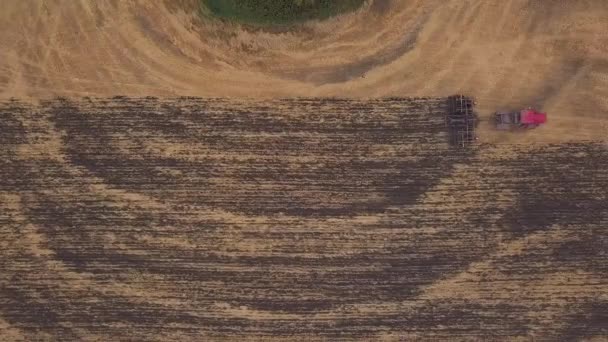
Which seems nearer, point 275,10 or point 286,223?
point 275,10

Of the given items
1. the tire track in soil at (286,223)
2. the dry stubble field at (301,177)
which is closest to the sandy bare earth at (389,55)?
the dry stubble field at (301,177)

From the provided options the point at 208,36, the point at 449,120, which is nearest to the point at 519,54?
the point at 449,120

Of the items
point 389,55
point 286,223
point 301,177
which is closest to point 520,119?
point 389,55

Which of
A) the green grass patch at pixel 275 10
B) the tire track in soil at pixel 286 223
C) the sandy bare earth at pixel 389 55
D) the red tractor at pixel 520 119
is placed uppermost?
the green grass patch at pixel 275 10

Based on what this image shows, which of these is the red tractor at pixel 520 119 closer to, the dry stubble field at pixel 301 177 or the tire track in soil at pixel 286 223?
the dry stubble field at pixel 301 177

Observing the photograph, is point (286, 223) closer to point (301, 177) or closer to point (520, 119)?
point (301, 177)

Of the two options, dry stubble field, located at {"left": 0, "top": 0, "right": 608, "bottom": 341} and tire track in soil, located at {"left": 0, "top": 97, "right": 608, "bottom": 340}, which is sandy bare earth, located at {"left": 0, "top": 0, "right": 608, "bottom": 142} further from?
tire track in soil, located at {"left": 0, "top": 97, "right": 608, "bottom": 340}

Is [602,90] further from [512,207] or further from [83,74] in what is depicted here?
[83,74]
